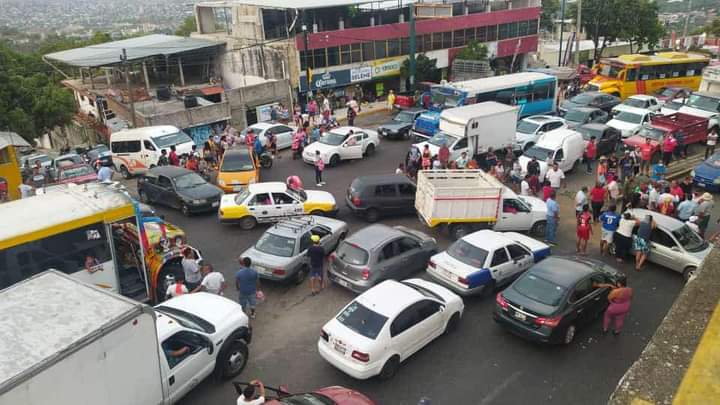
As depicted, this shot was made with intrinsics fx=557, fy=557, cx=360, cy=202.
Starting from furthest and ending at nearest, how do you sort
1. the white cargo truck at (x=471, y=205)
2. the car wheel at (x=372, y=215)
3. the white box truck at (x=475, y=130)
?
the white box truck at (x=475, y=130), the car wheel at (x=372, y=215), the white cargo truck at (x=471, y=205)

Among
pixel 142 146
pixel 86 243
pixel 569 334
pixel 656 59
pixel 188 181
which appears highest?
pixel 656 59

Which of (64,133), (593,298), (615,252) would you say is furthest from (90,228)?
(64,133)

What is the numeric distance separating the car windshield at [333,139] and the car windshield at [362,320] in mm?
13942

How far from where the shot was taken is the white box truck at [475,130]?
883 inches

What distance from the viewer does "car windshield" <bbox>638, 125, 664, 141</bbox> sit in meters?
22.7

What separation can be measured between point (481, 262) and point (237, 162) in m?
10.8

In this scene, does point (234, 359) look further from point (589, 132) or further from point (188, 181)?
point (589, 132)

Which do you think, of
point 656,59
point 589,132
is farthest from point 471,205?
point 656,59

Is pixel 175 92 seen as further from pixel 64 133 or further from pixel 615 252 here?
pixel 615 252

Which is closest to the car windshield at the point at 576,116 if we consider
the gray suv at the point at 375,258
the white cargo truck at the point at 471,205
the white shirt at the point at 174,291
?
the white cargo truck at the point at 471,205

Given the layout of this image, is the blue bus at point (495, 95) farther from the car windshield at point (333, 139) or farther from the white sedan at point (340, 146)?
the car windshield at point (333, 139)

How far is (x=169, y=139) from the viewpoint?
78.1ft

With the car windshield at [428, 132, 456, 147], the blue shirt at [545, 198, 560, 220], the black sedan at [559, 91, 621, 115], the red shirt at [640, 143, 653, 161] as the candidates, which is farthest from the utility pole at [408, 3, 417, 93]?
the blue shirt at [545, 198, 560, 220]

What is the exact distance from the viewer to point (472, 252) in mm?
13172
